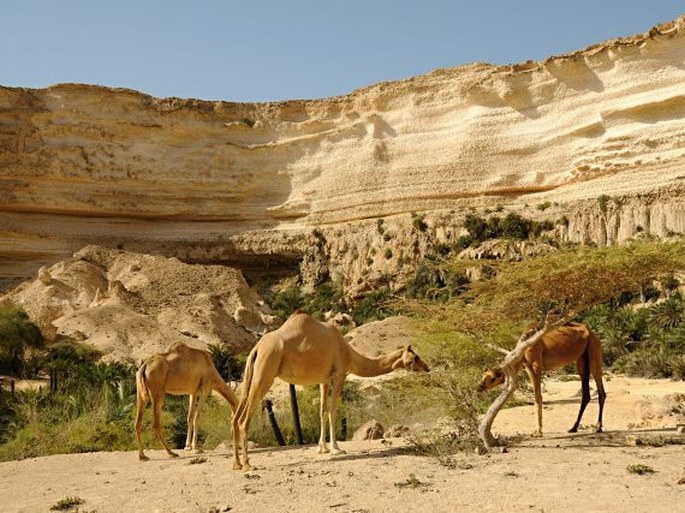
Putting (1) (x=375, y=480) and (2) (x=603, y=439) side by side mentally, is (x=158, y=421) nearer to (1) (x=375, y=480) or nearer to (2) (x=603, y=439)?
(1) (x=375, y=480)

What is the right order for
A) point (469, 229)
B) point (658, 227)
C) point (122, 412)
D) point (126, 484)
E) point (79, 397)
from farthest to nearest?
point (469, 229) → point (658, 227) → point (79, 397) → point (122, 412) → point (126, 484)

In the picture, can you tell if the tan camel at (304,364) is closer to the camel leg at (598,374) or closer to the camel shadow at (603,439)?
the camel shadow at (603,439)

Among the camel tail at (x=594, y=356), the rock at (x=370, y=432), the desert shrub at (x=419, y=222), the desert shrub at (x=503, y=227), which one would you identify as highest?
the desert shrub at (x=419, y=222)

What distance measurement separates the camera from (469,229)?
5225 cm

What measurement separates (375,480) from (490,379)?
14.4 ft

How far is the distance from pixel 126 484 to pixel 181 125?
56.2 meters

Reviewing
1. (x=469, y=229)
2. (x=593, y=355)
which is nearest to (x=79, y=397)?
(x=593, y=355)

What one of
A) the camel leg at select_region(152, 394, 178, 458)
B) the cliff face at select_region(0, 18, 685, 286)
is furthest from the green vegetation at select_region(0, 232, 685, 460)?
the cliff face at select_region(0, 18, 685, 286)

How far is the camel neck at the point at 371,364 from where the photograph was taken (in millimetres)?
12516

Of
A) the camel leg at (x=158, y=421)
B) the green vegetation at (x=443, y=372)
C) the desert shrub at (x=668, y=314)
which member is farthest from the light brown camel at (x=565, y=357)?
the desert shrub at (x=668, y=314)

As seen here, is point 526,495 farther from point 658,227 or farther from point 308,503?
point 658,227

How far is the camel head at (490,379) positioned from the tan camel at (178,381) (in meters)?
4.02

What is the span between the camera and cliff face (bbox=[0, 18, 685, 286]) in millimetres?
54219

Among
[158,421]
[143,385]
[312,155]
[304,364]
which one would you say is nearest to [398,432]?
[304,364]
